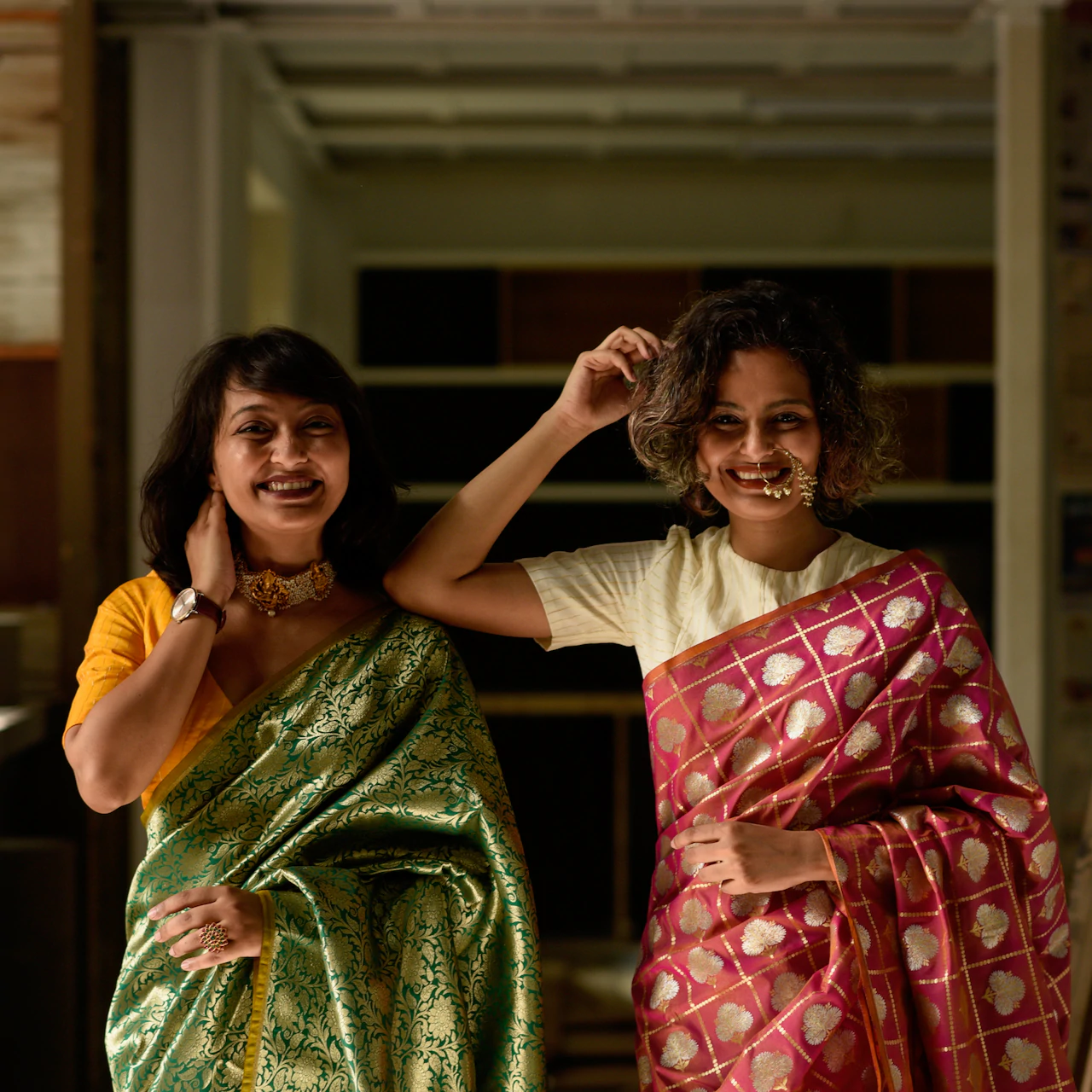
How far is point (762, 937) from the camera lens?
1.26 meters

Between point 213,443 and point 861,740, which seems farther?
point 213,443

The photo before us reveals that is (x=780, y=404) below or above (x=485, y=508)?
above

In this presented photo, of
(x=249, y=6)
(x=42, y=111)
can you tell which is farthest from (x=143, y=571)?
(x=249, y=6)

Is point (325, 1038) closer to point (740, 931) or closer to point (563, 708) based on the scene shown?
point (740, 931)

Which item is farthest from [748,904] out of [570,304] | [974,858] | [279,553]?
[570,304]

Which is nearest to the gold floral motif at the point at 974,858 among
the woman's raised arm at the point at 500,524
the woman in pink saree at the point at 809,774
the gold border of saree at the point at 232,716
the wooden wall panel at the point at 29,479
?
the woman in pink saree at the point at 809,774

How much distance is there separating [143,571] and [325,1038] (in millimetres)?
1808

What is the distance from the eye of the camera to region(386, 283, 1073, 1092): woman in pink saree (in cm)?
124

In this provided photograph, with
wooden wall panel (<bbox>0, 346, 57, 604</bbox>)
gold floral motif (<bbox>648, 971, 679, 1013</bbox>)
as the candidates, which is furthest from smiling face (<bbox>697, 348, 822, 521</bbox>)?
wooden wall panel (<bbox>0, 346, 57, 604</bbox>)

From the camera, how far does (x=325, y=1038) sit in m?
1.25

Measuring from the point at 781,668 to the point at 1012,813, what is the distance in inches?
11.8

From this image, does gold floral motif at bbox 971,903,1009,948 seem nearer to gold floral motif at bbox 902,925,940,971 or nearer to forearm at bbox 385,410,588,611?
gold floral motif at bbox 902,925,940,971

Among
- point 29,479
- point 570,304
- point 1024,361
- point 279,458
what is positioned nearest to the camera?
point 279,458

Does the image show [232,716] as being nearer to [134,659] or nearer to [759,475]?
[134,659]
